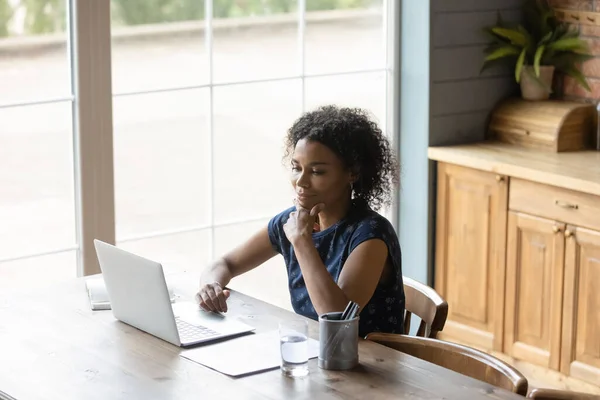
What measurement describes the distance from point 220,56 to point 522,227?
4.49 feet

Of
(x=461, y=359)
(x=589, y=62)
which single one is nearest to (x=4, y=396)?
(x=461, y=359)

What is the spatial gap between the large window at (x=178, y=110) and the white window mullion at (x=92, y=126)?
0.01 metres

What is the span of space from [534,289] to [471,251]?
0.36 m

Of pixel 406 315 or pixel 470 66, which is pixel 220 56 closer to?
pixel 470 66

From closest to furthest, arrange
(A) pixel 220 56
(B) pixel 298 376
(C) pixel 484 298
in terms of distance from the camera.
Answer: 1. (B) pixel 298 376
2. (A) pixel 220 56
3. (C) pixel 484 298

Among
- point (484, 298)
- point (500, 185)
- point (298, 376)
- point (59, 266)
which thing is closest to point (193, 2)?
point (59, 266)

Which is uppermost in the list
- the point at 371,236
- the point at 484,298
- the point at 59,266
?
the point at 371,236

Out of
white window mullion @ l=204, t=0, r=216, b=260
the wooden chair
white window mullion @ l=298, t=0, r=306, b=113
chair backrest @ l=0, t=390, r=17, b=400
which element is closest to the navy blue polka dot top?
the wooden chair

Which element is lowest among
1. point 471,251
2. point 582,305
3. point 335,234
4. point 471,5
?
point 582,305

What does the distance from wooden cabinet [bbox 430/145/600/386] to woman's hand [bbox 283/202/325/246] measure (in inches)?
54.0

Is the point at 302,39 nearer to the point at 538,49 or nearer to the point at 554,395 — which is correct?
the point at 538,49

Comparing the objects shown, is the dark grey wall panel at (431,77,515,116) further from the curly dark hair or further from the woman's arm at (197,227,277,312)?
the woman's arm at (197,227,277,312)

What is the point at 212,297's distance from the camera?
288cm

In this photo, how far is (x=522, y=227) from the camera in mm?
4273
